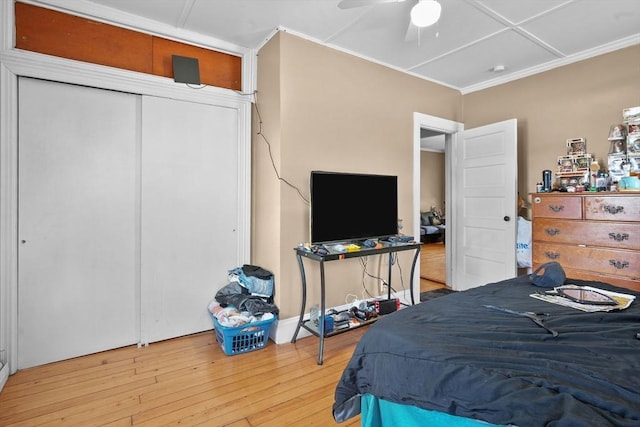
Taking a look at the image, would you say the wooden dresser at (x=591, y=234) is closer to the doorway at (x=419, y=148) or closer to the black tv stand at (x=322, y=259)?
the doorway at (x=419, y=148)

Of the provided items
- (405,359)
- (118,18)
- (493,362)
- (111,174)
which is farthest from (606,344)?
(118,18)

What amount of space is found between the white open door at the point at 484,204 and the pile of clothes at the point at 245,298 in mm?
2510

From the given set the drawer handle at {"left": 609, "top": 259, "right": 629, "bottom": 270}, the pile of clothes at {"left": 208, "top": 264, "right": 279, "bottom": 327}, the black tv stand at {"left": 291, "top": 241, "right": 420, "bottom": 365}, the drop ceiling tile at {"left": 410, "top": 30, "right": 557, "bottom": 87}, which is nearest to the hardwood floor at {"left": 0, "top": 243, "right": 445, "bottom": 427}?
the black tv stand at {"left": 291, "top": 241, "right": 420, "bottom": 365}

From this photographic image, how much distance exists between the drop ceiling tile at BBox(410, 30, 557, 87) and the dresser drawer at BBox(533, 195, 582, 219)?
1404mm

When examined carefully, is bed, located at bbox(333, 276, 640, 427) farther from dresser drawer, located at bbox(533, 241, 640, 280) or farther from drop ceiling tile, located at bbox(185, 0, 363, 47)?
drop ceiling tile, located at bbox(185, 0, 363, 47)

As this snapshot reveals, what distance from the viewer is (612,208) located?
2588 millimetres

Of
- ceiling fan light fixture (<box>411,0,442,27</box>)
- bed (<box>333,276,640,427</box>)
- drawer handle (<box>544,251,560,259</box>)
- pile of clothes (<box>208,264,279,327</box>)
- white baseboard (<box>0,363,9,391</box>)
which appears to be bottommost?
white baseboard (<box>0,363,9,391</box>)

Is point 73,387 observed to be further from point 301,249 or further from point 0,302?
point 301,249

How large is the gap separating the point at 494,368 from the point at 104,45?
313cm

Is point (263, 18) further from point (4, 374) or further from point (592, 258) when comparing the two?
point (592, 258)

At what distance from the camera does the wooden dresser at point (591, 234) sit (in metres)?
2.50

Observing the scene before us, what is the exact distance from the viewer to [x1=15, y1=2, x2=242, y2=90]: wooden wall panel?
2234mm

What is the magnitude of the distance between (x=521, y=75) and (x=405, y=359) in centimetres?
376

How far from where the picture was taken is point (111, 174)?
8.26ft
